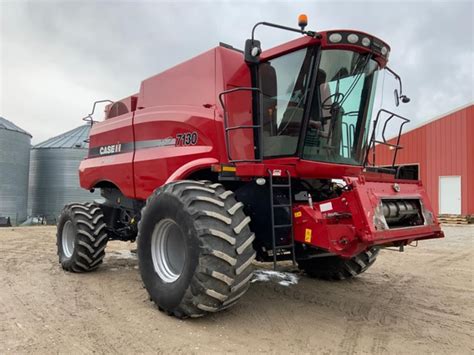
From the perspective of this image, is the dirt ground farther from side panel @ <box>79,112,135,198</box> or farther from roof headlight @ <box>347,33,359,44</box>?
roof headlight @ <box>347,33,359,44</box>

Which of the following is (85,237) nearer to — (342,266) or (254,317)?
(254,317)

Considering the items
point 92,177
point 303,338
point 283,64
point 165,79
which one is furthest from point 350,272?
point 92,177

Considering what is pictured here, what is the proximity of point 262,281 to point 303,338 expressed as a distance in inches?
88.7

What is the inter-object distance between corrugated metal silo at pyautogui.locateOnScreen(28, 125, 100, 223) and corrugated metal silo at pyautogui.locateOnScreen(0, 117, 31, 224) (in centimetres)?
76

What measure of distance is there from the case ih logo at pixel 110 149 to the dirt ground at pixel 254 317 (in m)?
2.00

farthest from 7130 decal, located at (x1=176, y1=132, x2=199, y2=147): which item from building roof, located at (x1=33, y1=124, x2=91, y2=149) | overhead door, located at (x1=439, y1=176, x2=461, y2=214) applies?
overhead door, located at (x1=439, y1=176, x2=461, y2=214)

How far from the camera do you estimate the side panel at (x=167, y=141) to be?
517 centimetres

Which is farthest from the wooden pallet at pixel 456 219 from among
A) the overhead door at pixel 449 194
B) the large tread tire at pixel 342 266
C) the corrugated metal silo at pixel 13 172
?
the corrugated metal silo at pixel 13 172

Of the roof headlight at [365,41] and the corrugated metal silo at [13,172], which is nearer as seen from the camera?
the roof headlight at [365,41]

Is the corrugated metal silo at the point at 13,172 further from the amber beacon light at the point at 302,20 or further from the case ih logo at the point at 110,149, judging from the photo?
the amber beacon light at the point at 302,20

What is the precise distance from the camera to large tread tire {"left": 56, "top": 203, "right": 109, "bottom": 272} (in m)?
6.57

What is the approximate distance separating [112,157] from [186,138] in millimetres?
2169

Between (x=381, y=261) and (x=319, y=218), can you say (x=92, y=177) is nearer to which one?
(x=319, y=218)

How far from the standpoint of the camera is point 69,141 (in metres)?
19.9
